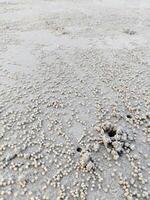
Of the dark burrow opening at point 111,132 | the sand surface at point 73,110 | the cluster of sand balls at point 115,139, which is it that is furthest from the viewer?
the dark burrow opening at point 111,132

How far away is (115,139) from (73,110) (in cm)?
132

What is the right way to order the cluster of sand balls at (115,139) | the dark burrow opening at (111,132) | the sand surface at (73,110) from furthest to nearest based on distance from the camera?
the dark burrow opening at (111,132) < the cluster of sand balls at (115,139) < the sand surface at (73,110)

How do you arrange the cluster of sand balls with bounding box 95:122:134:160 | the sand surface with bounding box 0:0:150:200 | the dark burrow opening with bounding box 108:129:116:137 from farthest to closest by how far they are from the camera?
the dark burrow opening with bounding box 108:129:116:137 < the cluster of sand balls with bounding box 95:122:134:160 < the sand surface with bounding box 0:0:150:200

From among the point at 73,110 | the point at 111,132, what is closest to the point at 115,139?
the point at 111,132

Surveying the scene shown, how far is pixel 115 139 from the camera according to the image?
5.82m

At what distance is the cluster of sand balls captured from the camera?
561 centimetres

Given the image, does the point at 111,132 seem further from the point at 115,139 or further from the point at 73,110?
the point at 73,110

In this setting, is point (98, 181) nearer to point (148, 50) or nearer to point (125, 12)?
point (148, 50)

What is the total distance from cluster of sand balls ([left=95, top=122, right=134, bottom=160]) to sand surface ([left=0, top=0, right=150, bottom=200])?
2 cm

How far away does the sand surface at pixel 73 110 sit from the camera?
16.4ft

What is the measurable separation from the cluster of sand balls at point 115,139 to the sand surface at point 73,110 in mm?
21

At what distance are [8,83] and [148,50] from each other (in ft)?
17.0

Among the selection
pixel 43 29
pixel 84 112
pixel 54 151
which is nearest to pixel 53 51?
pixel 43 29

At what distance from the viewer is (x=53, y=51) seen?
914 cm
